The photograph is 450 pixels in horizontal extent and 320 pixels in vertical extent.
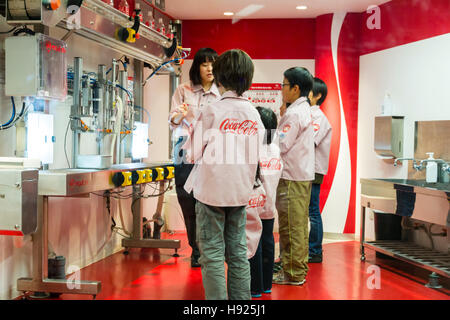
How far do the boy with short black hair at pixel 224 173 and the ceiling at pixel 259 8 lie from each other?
10.0ft

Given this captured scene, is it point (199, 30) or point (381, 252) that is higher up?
point (199, 30)

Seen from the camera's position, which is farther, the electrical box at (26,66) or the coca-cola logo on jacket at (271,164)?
the coca-cola logo on jacket at (271,164)

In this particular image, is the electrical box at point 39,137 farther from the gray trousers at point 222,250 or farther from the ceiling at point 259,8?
the ceiling at point 259,8

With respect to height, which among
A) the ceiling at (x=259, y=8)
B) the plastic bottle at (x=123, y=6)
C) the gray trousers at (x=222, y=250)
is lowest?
the gray trousers at (x=222, y=250)

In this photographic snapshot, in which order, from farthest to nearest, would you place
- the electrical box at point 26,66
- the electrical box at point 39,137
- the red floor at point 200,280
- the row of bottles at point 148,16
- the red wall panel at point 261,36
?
the red wall panel at point 261,36 → the row of bottles at point 148,16 → the red floor at point 200,280 → the electrical box at point 39,137 → the electrical box at point 26,66

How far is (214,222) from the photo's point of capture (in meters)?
2.57

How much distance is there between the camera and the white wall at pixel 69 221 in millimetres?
3254

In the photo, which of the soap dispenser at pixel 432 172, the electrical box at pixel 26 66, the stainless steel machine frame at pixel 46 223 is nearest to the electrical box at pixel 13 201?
the stainless steel machine frame at pixel 46 223

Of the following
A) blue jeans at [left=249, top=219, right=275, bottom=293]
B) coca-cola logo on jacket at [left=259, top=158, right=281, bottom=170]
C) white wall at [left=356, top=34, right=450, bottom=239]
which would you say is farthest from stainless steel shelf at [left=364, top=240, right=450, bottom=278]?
coca-cola logo on jacket at [left=259, top=158, right=281, bottom=170]

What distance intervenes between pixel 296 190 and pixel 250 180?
3.47 feet

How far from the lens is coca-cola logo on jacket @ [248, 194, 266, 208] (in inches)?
120

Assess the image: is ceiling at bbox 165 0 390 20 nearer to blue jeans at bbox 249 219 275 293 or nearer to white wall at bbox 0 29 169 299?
white wall at bbox 0 29 169 299

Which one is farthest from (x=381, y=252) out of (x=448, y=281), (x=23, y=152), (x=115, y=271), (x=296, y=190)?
(x=23, y=152)
